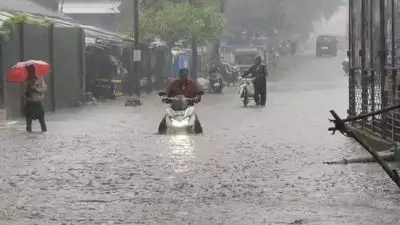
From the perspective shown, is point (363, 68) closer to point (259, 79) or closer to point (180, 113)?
point (180, 113)

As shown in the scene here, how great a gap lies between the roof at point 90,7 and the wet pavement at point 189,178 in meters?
43.5

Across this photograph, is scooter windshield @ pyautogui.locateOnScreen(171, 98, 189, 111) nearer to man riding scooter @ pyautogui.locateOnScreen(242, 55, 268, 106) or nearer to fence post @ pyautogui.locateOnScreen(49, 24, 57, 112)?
fence post @ pyautogui.locateOnScreen(49, 24, 57, 112)

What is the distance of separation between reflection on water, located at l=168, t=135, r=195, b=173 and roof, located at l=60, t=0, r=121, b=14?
46.8 m

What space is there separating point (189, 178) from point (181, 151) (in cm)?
333

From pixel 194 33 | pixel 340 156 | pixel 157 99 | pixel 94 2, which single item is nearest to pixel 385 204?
pixel 340 156

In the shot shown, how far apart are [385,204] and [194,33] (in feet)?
107

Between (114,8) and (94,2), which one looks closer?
(114,8)

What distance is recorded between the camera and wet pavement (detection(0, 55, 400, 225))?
877cm

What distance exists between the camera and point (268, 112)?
25.7 meters

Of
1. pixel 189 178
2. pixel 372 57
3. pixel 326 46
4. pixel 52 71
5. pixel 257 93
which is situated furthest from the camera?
pixel 326 46

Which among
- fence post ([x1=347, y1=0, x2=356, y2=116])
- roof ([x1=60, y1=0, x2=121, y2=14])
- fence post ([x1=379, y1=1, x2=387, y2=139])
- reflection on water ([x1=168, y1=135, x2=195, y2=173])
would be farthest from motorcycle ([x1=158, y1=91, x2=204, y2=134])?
roof ([x1=60, y1=0, x2=121, y2=14])

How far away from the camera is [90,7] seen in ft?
215

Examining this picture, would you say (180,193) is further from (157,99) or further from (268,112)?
(157,99)

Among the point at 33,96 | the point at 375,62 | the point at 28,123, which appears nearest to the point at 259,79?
the point at 28,123
